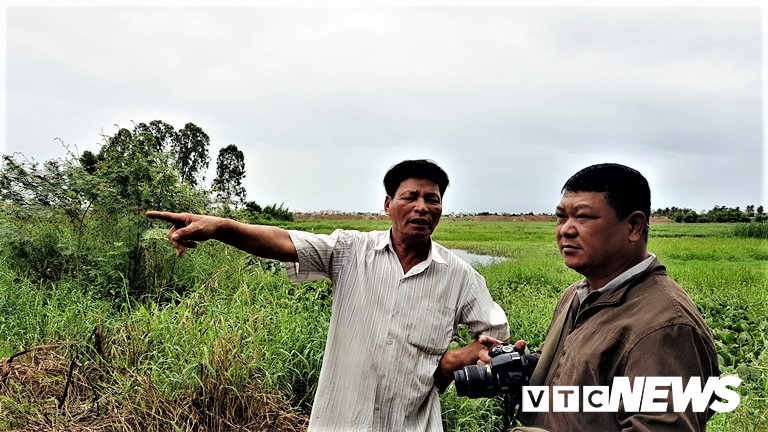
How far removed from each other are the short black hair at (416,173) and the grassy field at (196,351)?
1.69 metres

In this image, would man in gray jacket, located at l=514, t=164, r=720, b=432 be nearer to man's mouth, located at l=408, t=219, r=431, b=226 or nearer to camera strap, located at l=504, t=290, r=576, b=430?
camera strap, located at l=504, t=290, r=576, b=430

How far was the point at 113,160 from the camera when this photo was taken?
4.93 metres

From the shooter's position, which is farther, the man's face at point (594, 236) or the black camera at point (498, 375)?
the black camera at point (498, 375)

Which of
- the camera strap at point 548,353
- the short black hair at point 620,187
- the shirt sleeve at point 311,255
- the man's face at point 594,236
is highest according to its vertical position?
the short black hair at point 620,187

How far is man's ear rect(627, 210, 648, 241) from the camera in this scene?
146 centimetres

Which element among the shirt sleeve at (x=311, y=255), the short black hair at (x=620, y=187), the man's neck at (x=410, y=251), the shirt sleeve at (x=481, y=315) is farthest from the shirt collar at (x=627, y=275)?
the shirt sleeve at (x=311, y=255)

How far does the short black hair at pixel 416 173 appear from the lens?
198cm

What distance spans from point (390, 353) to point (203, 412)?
1740 millimetres

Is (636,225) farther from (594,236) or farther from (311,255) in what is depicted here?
(311,255)

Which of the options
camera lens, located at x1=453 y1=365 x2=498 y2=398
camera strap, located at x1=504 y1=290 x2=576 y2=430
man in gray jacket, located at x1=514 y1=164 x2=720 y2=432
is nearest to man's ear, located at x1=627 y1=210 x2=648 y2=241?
man in gray jacket, located at x1=514 y1=164 x2=720 y2=432

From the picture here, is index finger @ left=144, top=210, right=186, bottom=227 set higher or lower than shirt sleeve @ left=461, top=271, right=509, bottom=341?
higher

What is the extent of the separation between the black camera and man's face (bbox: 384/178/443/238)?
449mm

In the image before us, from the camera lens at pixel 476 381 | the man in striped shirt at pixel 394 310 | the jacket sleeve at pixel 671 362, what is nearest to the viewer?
the jacket sleeve at pixel 671 362

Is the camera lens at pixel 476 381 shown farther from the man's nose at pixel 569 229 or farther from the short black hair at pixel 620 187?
the short black hair at pixel 620 187
